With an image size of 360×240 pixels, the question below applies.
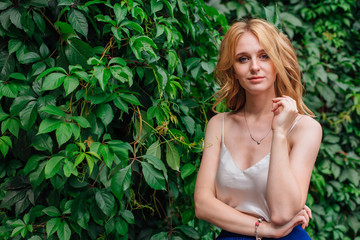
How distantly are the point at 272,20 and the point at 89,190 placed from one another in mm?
1360

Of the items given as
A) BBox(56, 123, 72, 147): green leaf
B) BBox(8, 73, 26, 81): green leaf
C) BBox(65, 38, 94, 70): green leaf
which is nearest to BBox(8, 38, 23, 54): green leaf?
BBox(8, 73, 26, 81): green leaf

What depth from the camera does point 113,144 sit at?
5.03 feet

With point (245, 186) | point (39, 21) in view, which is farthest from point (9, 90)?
point (245, 186)

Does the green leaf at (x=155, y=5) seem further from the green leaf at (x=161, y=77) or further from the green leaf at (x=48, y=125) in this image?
the green leaf at (x=48, y=125)

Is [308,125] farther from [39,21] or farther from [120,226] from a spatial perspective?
[39,21]

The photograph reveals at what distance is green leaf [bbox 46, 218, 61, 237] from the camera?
60.7 inches

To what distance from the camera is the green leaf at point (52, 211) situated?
1.59m

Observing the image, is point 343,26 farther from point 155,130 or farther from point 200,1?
point 155,130

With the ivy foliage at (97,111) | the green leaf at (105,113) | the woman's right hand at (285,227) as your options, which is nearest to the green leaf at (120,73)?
the ivy foliage at (97,111)

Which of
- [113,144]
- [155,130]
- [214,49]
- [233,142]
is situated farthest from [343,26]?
[113,144]

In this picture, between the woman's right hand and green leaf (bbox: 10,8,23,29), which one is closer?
the woman's right hand

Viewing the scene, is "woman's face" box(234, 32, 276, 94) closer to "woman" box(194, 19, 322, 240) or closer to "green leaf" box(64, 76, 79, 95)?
"woman" box(194, 19, 322, 240)

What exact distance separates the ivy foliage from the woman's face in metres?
0.31

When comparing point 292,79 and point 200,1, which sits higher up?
point 200,1
